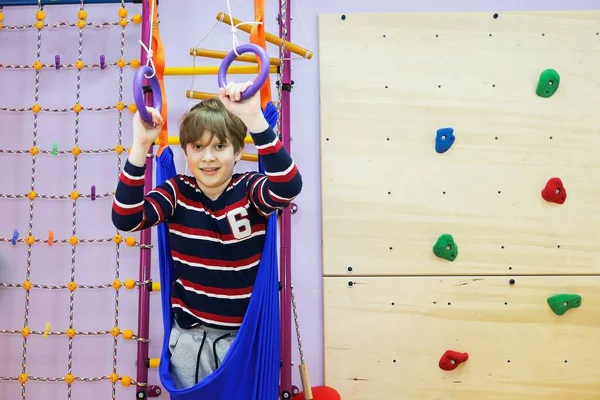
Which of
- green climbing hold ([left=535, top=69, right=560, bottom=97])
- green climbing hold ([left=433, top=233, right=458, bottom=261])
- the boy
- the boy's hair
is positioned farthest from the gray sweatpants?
green climbing hold ([left=535, top=69, right=560, bottom=97])

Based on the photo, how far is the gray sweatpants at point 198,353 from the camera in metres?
1.28

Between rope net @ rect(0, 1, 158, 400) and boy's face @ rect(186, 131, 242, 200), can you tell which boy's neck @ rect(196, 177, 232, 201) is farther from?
rope net @ rect(0, 1, 158, 400)

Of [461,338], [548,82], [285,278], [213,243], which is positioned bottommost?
[461,338]

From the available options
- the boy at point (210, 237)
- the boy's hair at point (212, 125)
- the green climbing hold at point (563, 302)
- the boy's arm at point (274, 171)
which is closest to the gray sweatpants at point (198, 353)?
the boy at point (210, 237)

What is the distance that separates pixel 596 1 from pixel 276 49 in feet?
4.02

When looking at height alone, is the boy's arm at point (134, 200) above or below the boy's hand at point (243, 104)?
below

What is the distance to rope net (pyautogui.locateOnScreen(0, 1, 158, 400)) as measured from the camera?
6.31ft

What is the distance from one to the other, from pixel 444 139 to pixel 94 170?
1.28m

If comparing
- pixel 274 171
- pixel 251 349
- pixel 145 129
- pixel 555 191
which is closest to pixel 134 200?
pixel 145 129

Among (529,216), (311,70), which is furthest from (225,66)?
(529,216)

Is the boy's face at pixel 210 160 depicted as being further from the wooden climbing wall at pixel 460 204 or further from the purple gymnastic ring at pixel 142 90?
the wooden climbing wall at pixel 460 204

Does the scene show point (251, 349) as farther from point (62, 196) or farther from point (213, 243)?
point (62, 196)

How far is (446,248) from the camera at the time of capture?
74.9 inches

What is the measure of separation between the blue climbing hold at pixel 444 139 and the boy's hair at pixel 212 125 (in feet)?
2.88
